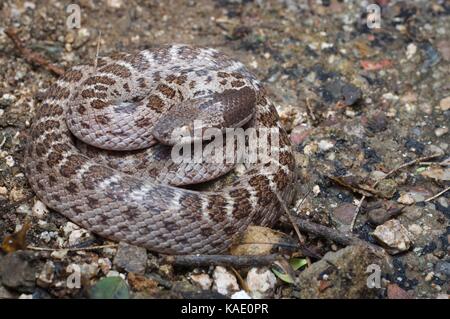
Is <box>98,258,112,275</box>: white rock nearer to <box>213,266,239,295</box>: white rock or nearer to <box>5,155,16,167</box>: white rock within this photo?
<box>213,266,239,295</box>: white rock

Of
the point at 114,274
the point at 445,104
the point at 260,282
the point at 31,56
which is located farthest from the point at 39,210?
the point at 445,104

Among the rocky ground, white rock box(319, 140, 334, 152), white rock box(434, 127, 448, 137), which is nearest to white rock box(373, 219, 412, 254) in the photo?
the rocky ground

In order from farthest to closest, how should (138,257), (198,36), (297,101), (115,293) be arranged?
(198,36) → (297,101) → (138,257) → (115,293)

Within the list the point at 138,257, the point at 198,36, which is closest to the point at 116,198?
the point at 138,257

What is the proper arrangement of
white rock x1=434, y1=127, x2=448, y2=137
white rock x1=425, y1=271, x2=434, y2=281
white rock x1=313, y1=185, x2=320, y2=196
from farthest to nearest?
white rock x1=434, y1=127, x2=448, y2=137, white rock x1=313, y1=185, x2=320, y2=196, white rock x1=425, y1=271, x2=434, y2=281

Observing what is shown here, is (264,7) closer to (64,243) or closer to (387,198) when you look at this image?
(387,198)
